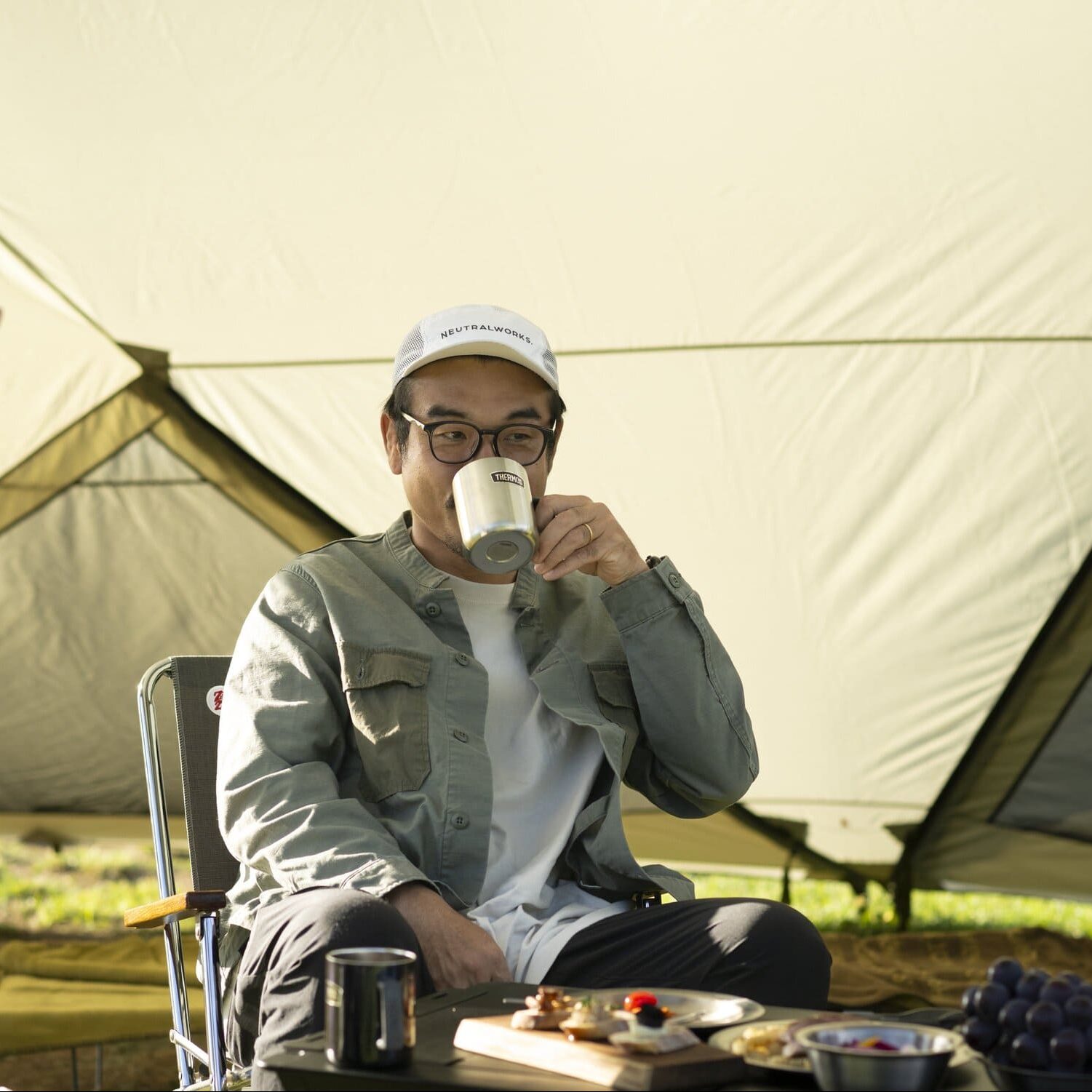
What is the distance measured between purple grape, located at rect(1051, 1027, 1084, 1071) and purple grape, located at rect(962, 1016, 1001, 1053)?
0.20 feet

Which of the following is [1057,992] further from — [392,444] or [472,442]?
[392,444]

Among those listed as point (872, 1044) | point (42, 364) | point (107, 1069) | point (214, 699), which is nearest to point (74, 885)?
point (107, 1069)

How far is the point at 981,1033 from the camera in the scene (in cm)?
114

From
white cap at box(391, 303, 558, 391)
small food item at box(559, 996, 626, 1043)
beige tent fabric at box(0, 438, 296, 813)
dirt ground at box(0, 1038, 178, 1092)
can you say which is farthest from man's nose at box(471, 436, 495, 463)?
dirt ground at box(0, 1038, 178, 1092)

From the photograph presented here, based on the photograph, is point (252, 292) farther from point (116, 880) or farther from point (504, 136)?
point (116, 880)

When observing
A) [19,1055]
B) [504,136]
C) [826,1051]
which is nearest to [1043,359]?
[504,136]

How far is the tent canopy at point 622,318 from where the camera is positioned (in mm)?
3004

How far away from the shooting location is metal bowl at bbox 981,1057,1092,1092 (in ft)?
3.53

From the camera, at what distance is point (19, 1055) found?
3238mm

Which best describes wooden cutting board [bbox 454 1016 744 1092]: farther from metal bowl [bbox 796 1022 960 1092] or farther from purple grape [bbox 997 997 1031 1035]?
purple grape [bbox 997 997 1031 1035]

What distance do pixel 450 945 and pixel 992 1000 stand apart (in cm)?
64

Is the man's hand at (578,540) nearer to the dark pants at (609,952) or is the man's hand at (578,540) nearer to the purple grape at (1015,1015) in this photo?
the dark pants at (609,952)

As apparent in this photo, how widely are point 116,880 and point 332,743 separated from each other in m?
1.86

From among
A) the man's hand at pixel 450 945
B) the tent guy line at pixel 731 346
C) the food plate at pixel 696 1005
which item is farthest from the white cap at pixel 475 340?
the tent guy line at pixel 731 346
